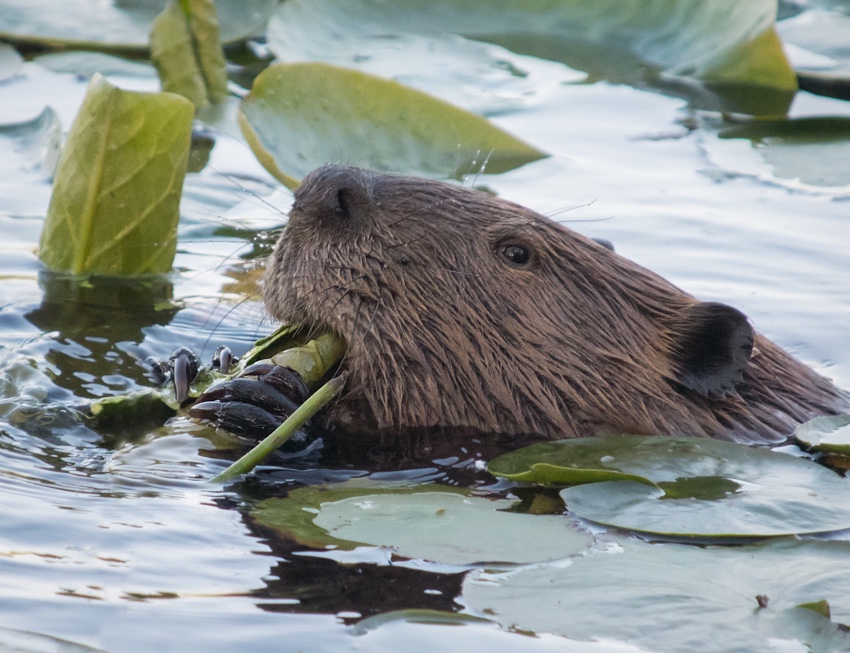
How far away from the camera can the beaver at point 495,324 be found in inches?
140

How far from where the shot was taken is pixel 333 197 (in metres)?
3.52

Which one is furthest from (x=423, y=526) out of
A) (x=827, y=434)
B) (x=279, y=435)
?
(x=827, y=434)

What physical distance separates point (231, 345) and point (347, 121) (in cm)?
140

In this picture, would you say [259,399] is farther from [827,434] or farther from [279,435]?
[827,434]

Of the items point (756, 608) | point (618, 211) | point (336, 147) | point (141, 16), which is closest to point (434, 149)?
point (336, 147)

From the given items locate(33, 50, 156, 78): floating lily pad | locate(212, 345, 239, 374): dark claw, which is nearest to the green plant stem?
locate(212, 345, 239, 374): dark claw

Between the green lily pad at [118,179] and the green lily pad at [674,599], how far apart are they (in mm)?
2692

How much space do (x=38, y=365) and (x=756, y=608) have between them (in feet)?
8.42

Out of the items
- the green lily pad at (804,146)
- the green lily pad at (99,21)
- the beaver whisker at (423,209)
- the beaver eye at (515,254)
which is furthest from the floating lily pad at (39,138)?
the green lily pad at (804,146)

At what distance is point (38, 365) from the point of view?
4.27 metres

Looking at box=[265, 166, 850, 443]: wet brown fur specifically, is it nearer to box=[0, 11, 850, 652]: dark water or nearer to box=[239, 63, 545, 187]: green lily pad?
box=[0, 11, 850, 652]: dark water

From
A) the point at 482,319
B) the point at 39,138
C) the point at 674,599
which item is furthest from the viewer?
the point at 39,138

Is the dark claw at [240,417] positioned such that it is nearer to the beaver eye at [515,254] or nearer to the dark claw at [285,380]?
the dark claw at [285,380]

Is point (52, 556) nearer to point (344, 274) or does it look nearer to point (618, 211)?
point (344, 274)
